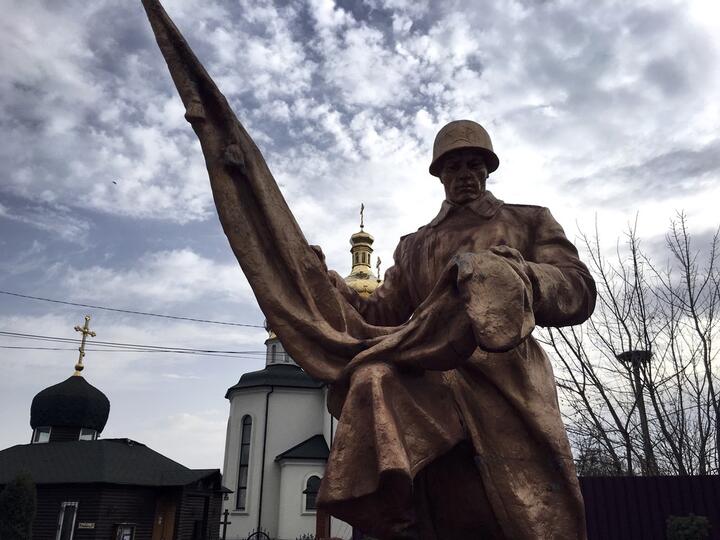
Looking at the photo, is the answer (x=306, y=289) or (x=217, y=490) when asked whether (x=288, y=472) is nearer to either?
(x=217, y=490)

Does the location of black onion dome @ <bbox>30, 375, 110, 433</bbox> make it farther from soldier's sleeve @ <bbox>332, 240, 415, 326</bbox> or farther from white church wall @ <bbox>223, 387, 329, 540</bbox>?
soldier's sleeve @ <bbox>332, 240, 415, 326</bbox>

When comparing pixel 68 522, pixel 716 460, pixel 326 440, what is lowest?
pixel 68 522

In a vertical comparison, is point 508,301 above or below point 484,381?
above

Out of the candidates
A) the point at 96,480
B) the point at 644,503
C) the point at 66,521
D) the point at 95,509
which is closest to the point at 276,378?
the point at 96,480

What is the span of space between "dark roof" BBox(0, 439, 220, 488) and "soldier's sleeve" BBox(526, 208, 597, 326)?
24.8m

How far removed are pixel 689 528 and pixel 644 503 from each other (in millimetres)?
1375

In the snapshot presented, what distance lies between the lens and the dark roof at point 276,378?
32000 millimetres

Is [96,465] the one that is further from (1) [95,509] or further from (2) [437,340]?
(2) [437,340]

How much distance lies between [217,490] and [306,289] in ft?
92.0

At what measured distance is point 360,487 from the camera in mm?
1782

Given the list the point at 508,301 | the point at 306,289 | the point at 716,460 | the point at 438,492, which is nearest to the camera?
the point at 508,301

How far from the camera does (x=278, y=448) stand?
30453mm

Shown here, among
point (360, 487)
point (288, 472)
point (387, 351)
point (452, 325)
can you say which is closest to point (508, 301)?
point (452, 325)

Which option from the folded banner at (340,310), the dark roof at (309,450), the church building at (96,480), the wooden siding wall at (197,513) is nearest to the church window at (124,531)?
the church building at (96,480)
